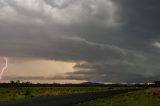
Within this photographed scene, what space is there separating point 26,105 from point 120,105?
10.9 metres

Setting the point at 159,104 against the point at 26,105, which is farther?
the point at 159,104

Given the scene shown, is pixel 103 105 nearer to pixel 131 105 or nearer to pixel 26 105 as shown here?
pixel 131 105

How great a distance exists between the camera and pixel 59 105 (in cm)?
4116

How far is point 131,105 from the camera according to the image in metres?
42.3

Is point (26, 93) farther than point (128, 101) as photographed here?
Yes

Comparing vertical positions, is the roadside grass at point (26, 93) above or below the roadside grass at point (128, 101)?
above

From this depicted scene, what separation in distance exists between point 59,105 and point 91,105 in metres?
4.01

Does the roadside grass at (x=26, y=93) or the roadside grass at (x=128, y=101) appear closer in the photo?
the roadside grass at (x=128, y=101)

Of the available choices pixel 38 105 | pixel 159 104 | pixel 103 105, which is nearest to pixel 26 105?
pixel 38 105

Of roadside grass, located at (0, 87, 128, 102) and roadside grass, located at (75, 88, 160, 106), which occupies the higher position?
roadside grass, located at (0, 87, 128, 102)

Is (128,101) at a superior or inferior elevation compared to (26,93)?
inferior

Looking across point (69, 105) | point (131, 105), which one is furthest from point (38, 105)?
point (131, 105)

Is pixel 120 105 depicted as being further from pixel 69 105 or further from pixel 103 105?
pixel 69 105

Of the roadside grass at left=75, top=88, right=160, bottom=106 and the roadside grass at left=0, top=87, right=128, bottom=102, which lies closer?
the roadside grass at left=75, top=88, right=160, bottom=106
